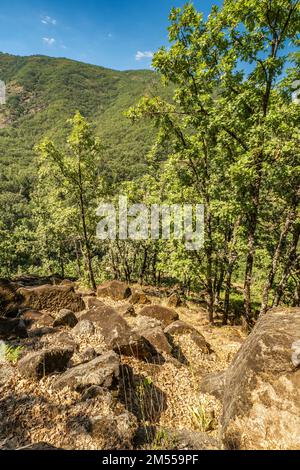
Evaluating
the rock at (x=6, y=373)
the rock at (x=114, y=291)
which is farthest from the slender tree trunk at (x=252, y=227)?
the rock at (x=6, y=373)

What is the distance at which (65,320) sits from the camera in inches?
341

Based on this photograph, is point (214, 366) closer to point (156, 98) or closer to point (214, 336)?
point (214, 336)

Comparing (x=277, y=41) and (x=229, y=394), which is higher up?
(x=277, y=41)

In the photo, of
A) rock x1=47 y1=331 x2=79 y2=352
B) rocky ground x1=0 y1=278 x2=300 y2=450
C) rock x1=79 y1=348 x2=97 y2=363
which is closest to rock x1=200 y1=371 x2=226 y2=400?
rocky ground x1=0 y1=278 x2=300 y2=450

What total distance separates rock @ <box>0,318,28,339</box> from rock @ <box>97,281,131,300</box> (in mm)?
6604

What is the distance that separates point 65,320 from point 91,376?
3.80 meters

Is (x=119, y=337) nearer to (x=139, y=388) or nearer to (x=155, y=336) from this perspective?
(x=155, y=336)

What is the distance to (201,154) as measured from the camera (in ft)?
39.3

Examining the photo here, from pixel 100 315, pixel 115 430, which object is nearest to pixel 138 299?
pixel 100 315

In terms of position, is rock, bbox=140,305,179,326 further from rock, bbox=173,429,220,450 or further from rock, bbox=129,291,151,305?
rock, bbox=173,429,220,450

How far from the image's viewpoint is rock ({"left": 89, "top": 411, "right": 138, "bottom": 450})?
388 cm

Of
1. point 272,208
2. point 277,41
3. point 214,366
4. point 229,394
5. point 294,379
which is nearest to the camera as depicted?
point 294,379

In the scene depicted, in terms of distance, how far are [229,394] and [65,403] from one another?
2939 mm
